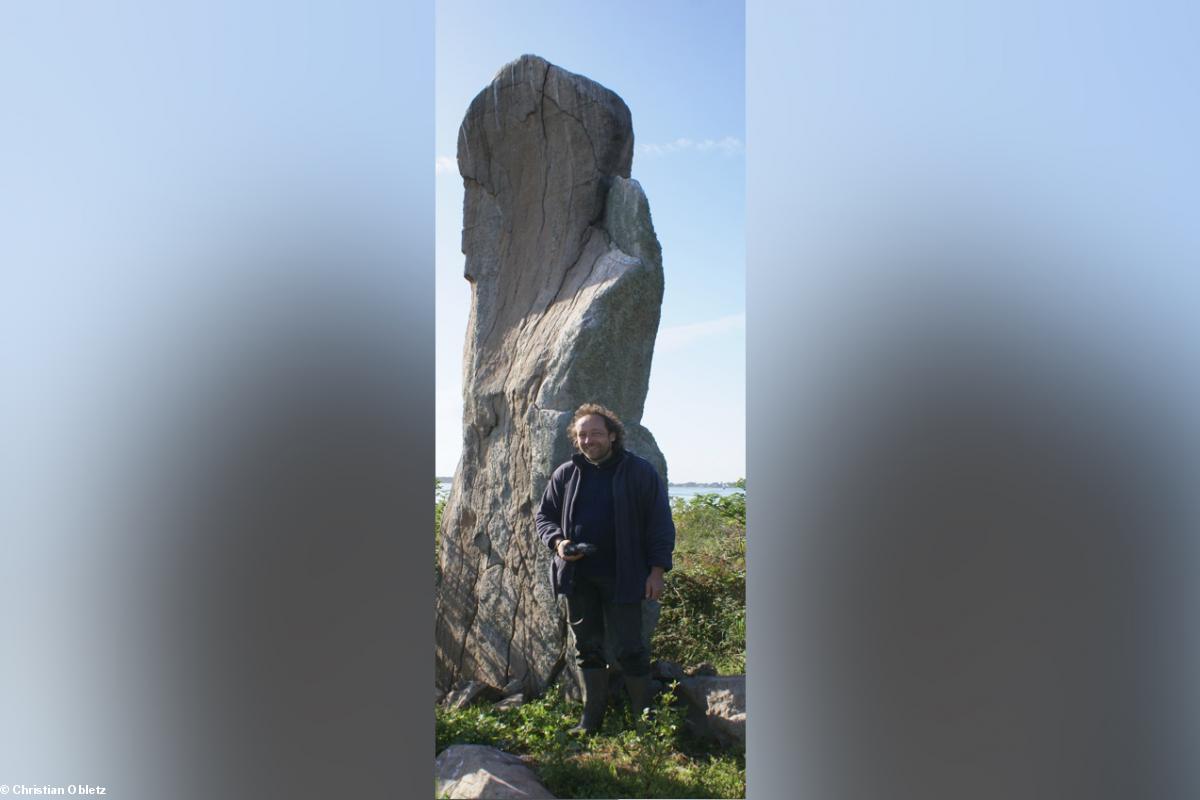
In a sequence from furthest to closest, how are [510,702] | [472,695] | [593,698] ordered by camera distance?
[472,695], [510,702], [593,698]

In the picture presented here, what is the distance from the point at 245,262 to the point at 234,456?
0.33m

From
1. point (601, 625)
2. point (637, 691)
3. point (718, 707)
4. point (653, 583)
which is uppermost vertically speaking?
point (653, 583)

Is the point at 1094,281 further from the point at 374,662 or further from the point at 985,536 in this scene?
the point at 374,662

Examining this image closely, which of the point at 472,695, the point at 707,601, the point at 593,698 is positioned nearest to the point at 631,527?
the point at 593,698

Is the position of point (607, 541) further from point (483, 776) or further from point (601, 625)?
point (483, 776)

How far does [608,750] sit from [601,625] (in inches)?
23.5

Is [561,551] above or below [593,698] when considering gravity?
above

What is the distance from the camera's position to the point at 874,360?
1.26 metres

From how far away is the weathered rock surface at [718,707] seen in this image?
3.72 meters

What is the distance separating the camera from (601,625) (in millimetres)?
3877

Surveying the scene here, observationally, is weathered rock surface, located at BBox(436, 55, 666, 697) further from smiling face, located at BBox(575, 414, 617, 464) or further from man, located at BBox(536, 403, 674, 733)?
smiling face, located at BBox(575, 414, 617, 464)

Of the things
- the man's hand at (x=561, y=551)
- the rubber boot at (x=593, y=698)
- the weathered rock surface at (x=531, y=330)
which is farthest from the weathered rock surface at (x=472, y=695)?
the man's hand at (x=561, y=551)

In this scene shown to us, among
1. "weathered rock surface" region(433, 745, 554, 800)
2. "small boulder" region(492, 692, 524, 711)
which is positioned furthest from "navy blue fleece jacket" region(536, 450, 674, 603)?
"small boulder" region(492, 692, 524, 711)

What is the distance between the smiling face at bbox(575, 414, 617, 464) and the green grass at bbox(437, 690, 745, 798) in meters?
1.29
